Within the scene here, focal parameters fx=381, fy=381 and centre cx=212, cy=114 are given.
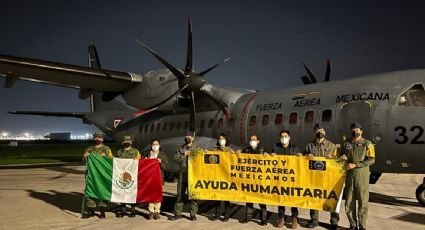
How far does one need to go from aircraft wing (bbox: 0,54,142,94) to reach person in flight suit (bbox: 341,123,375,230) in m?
10.6

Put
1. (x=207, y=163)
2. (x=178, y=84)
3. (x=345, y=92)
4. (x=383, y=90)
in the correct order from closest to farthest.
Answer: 1. (x=207, y=163)
2. (x=383, y=90)
3. (x=345, y=92)
4. (x=178, y=84)

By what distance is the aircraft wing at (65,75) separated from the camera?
13.9m

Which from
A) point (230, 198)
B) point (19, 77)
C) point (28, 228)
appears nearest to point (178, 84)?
point (19, 77)

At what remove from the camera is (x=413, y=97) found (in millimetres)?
9508

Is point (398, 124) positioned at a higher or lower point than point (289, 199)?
higher

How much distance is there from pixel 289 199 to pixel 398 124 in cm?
359

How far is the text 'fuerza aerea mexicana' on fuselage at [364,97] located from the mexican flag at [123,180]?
5.47m

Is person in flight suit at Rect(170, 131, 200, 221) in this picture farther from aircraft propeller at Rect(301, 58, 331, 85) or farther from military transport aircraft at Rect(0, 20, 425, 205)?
aircraft propeller at Rect(301, 58, 331, 85)

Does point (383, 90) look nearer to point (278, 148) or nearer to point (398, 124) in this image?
point (398, 124)

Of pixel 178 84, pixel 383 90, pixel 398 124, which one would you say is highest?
pixel 178 84

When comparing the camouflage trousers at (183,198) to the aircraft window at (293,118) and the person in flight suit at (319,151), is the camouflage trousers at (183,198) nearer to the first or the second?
the person in flight suit at (319,151)

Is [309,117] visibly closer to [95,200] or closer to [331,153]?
[331,153]

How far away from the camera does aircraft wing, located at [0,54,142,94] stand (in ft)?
45.6

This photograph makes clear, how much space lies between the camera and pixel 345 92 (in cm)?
1072
